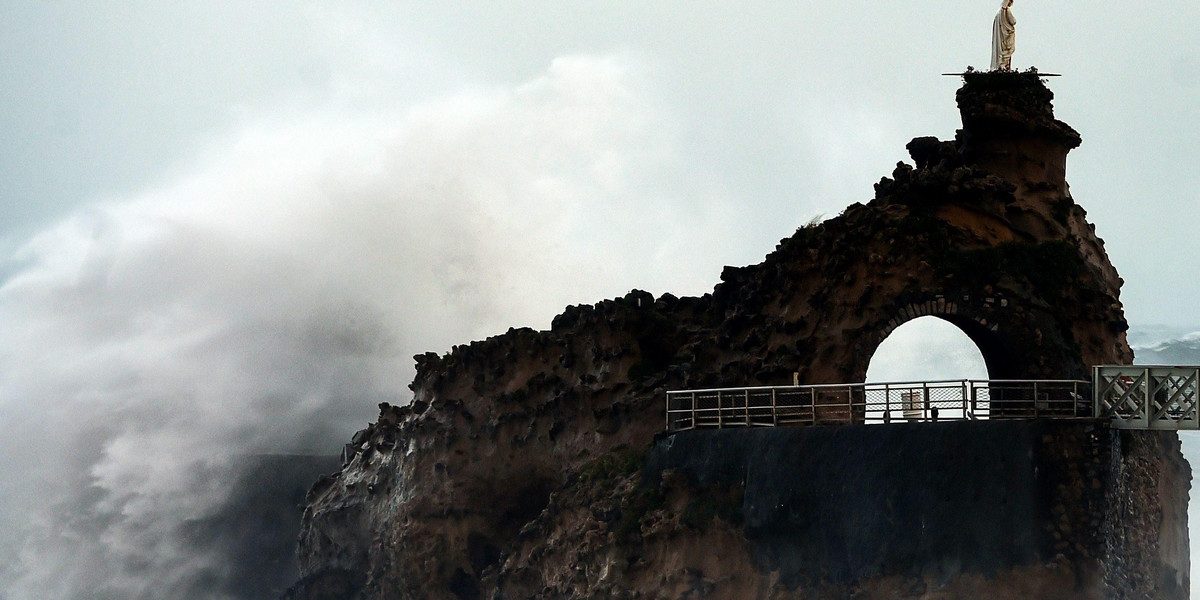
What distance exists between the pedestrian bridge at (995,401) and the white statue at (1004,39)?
711cm

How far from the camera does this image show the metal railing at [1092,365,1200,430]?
94.7ft

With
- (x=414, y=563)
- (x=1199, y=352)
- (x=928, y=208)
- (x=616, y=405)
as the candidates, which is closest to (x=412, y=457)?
(x=414, y=563)

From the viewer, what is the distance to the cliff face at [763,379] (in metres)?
31.3

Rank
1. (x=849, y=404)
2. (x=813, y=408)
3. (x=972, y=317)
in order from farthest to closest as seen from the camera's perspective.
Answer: (x=972, y=317)
(x=813, y=408)
(x=849, y=404)

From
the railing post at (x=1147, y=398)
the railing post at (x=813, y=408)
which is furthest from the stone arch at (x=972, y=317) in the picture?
the railing post at (x=1147, y=398)

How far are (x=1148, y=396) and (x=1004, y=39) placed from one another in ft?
30.9

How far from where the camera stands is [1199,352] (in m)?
80.9

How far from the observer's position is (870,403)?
30.6m

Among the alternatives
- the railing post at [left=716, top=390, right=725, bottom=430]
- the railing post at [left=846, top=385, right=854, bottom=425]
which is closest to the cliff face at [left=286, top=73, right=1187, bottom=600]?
the railing post at [left=716, top=390, right=725, bottom=430]

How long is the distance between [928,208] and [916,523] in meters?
7.25

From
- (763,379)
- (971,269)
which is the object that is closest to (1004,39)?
(971,269)

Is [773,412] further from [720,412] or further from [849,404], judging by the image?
[849,404]

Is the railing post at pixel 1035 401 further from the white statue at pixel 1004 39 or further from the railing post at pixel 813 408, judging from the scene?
the white statue at pixel 1004 39

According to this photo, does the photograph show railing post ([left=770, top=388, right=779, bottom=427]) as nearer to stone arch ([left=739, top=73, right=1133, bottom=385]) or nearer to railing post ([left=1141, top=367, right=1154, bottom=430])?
stone arch ([left=739, top=73, right=1133, bottom=385])
